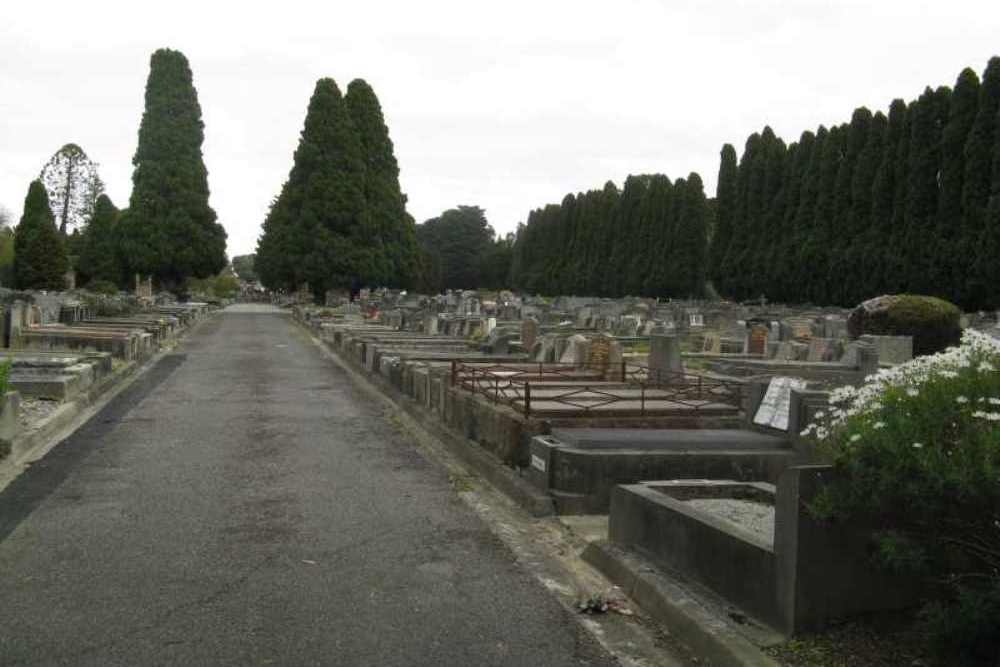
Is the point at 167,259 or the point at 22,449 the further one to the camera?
the point at 167,259

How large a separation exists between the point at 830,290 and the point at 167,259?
38218 millimetres

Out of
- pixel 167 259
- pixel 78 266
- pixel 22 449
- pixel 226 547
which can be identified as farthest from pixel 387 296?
pixel 226 547

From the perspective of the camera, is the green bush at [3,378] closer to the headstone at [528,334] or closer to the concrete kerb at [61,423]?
the concrete kerb at [61,423]

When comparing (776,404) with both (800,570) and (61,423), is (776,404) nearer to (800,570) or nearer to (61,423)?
(800,570)

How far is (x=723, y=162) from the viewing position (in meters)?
64.6

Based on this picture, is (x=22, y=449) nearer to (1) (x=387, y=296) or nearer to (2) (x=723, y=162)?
(1) (x=387, y=296)

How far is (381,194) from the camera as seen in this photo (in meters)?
63.7

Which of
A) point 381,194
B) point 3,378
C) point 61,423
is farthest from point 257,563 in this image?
point 381,194

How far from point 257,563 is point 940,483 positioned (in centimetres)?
429

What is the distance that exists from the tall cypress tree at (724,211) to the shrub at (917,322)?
42919 millimetres

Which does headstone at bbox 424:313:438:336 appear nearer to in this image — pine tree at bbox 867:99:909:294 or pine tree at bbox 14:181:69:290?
pine tree at bbox 867:99:909:294

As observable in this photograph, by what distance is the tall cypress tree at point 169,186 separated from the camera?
59750 mm

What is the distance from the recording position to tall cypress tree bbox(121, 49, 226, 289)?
5975 cm

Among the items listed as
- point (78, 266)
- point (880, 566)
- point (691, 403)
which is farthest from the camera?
point (78, 266)
